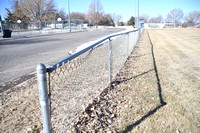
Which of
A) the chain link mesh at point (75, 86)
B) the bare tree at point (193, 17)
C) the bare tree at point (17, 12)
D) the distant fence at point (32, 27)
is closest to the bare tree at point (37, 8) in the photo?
the bare tree at point (17, 12)

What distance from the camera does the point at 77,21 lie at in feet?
137

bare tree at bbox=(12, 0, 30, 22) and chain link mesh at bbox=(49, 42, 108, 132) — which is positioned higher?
bare tree at bbox=(12, 0, 30, 22)

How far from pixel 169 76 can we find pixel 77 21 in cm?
4030

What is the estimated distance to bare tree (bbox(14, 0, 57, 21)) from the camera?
46938 mm

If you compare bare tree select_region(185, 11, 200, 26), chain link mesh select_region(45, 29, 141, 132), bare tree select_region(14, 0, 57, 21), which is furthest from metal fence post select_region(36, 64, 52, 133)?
bare tree select_region(185, 11, 200, 26)

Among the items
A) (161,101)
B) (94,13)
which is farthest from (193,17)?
(161,101)

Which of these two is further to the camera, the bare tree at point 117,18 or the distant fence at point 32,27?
the bare tree at point 117,18

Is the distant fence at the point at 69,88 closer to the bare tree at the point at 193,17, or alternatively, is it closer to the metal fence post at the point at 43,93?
the metal fence post at the point at 43,93

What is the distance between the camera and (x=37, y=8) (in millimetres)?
47594

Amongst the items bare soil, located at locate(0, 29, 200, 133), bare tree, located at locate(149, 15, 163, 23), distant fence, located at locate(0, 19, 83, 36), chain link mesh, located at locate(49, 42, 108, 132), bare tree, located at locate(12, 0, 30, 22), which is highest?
bare tree, located at locate(149, 15, 163, 23)

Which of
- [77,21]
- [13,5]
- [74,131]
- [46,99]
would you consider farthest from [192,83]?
[13,5]

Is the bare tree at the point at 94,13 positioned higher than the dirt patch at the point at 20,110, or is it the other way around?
the bare tree at the point at 94,13

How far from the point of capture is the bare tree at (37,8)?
154 feet

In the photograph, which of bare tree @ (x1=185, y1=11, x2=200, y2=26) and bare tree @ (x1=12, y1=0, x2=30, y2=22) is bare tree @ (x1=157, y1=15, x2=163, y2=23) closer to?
bare tree @ (x1=185, y1=11, x2=200, y2=26)
